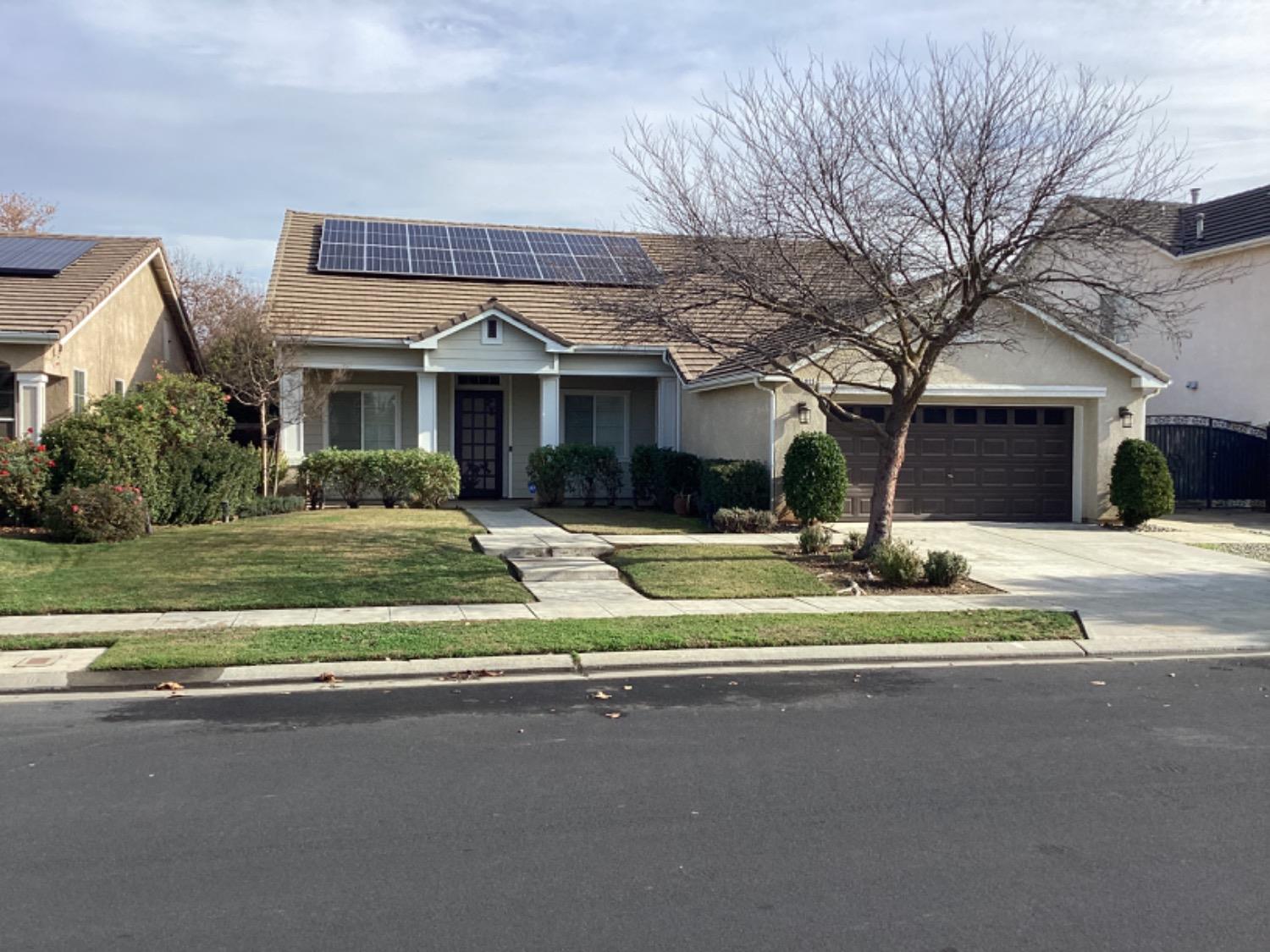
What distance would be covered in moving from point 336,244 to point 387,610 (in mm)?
15496

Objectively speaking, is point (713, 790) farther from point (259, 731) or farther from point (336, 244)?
point (336, 244)

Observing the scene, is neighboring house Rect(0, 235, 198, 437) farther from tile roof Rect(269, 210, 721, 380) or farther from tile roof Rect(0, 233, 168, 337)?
tile roof Rect(269, 210, 721, 380)

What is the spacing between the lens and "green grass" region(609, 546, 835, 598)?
12430mm

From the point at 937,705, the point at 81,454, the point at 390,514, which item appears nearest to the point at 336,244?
the point at 390,514

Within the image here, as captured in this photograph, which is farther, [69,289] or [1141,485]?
[1141,485]

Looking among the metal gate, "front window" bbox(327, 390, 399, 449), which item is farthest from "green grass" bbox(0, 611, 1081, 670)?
the metal gate

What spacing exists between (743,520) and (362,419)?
30.0 feet

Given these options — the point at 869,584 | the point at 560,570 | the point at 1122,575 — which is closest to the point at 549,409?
the point at 560,570

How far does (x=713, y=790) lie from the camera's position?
5.80m

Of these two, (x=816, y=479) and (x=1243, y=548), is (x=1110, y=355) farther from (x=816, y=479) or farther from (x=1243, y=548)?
(x=816, y=479)

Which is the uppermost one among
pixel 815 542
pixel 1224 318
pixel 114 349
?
pixel 1224 318

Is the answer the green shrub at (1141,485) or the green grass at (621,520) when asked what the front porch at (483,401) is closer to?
the green grass at (621,520)

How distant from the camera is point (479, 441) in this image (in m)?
23.1

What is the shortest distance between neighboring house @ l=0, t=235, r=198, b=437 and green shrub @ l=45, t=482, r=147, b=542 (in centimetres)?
267
